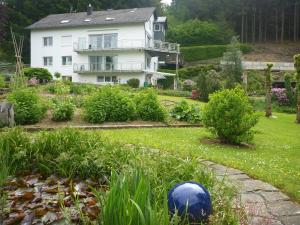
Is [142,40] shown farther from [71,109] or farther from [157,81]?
[71,109]

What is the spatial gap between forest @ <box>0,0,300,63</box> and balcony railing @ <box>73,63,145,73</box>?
12141 millimetres

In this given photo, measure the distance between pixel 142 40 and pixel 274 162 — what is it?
35820 mm

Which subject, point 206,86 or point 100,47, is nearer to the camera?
point 206,86

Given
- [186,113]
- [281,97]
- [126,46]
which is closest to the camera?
[186,113]

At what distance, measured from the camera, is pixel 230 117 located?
31.3 feet

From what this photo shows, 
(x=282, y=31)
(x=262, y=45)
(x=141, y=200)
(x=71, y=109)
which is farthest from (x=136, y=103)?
(x=282, y=31)

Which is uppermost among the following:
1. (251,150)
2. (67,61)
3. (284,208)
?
(67,61)

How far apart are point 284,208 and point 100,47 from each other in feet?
135

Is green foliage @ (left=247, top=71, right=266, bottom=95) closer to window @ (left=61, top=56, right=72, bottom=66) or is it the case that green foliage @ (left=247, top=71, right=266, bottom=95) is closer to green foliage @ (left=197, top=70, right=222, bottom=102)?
green foliage @ (left=197, top=70, right=222, bottom=102)

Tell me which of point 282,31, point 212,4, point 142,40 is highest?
point 212,4

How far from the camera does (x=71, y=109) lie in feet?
41.1

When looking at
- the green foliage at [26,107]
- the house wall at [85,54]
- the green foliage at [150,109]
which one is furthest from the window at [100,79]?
the green foliage at [26,107]

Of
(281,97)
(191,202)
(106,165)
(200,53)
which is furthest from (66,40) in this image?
(191,202)

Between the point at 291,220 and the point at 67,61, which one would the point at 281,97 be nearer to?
the point at 291,220
